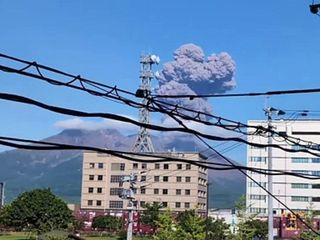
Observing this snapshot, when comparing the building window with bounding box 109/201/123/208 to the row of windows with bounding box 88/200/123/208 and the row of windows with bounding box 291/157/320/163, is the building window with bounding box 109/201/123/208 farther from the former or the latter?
the row of windows with bounding box 291/157/320/163

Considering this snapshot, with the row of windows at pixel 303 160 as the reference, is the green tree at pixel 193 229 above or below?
below

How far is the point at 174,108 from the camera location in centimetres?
820

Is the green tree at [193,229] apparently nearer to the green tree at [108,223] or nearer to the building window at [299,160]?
the green tree at [108,223]

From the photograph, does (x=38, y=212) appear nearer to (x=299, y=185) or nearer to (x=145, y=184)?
(x=145, y=184)

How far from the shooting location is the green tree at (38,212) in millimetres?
67000

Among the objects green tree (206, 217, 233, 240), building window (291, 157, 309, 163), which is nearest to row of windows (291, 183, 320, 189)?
building window (291, 157, 309, 163)

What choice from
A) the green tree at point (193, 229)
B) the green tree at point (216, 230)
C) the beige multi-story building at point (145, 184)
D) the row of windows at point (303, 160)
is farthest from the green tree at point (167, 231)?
the beige multi-story building at point (145, 184)

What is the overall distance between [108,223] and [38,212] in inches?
948

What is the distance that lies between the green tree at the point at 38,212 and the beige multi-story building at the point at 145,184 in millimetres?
35247

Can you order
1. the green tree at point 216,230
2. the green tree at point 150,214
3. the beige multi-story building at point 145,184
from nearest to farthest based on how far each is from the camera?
the green tree at point 216,230, the green tree at point 150,214, the beige multi-story building at point 145,184

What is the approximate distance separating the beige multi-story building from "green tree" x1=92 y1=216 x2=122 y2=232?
43.0 ft

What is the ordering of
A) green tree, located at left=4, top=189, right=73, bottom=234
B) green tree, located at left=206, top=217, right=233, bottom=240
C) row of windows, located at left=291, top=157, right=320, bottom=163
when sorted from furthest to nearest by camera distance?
row of windows, located at left=291, top=157, right=320, bottom=163
green tree, located at left=4, top=189, right=73, bottom=234
green tree, located at left=206, top=217, right=233, bottom=240

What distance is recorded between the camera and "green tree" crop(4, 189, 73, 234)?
67000mm

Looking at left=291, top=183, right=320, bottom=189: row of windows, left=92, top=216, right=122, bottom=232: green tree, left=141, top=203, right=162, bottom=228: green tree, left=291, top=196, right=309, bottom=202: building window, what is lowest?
left=92, top=216, right=122, bottom=232: green tree
